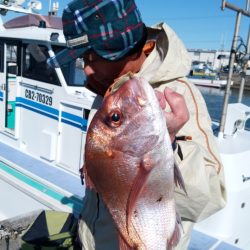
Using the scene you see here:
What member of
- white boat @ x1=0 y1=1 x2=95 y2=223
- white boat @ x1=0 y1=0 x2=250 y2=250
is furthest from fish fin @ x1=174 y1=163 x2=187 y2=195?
white boat @ x1=0 y1=1 x2=95 y2=223

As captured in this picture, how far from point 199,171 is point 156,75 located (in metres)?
0.45

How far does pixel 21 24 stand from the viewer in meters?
5.70

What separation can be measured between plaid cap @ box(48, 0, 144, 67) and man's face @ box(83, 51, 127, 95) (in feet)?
0.18

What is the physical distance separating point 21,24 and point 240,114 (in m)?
3.70

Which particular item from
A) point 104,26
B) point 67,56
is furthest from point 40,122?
point 104,26

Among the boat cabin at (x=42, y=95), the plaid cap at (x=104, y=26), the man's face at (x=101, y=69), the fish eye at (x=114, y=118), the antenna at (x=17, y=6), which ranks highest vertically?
the antenna at (x=17, y=6)

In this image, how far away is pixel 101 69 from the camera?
1560 mm

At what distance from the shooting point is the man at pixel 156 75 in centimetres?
121

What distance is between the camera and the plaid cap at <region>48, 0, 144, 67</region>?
4.64ft

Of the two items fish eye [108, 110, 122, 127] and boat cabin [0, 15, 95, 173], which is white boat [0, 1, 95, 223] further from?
fish eye [108, 110, 122, 127]

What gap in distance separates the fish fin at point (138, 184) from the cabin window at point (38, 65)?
155 inches

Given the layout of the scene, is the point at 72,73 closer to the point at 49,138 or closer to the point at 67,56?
the point at 49,138

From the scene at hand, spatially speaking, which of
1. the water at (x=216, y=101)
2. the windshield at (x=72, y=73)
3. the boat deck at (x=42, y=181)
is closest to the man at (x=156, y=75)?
the boat deck at (x=42, y=181)

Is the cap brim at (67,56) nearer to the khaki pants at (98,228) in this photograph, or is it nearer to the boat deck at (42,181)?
the khaki pants at (98,228)
